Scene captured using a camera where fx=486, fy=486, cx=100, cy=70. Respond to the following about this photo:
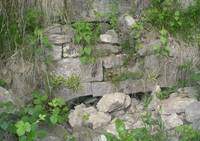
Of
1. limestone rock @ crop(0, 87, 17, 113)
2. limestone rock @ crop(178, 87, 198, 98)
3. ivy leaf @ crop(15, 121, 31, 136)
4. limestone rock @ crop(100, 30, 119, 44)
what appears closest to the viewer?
ivy leaf @ crop(15, 121, 31, 136)

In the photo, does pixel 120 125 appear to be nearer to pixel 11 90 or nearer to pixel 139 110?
pixel 139 110

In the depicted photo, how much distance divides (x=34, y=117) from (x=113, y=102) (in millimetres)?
838

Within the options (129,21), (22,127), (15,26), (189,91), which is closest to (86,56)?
(129,21)

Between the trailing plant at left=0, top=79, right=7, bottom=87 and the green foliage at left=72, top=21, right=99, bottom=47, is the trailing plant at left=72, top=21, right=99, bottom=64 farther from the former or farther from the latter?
the trailing plant at left=0, top=79, right=7, bottom=87

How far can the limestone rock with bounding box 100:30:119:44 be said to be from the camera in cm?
470

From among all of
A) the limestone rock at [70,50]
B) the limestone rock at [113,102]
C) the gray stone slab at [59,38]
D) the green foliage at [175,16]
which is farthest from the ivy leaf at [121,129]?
the green foliage at [175,16]

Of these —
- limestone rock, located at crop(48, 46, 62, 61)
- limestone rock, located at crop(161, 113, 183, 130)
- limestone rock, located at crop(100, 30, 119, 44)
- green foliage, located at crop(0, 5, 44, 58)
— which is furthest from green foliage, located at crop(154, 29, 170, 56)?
green foliage, located at crop(0, 5, 44, 58)

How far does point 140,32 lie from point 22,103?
1322 mm

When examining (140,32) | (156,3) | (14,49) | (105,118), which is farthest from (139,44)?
(14,49)

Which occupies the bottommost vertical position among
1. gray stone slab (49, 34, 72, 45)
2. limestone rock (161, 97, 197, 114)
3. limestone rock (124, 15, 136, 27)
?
limestone rock (161, 97, 197, 114)

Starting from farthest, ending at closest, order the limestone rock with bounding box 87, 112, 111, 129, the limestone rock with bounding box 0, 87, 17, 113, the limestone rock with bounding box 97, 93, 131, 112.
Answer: the limestone rock with bounding box 97, 93, 131, 112
the limestone rock with bounding box 87, 112, 111, 129
the limestone rock with bounding box 0, 87, 17, 113

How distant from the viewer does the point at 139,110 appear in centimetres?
457

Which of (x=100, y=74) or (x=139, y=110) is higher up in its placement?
(x=100, y=74)

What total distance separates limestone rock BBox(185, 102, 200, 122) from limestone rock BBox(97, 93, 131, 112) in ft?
1.90
